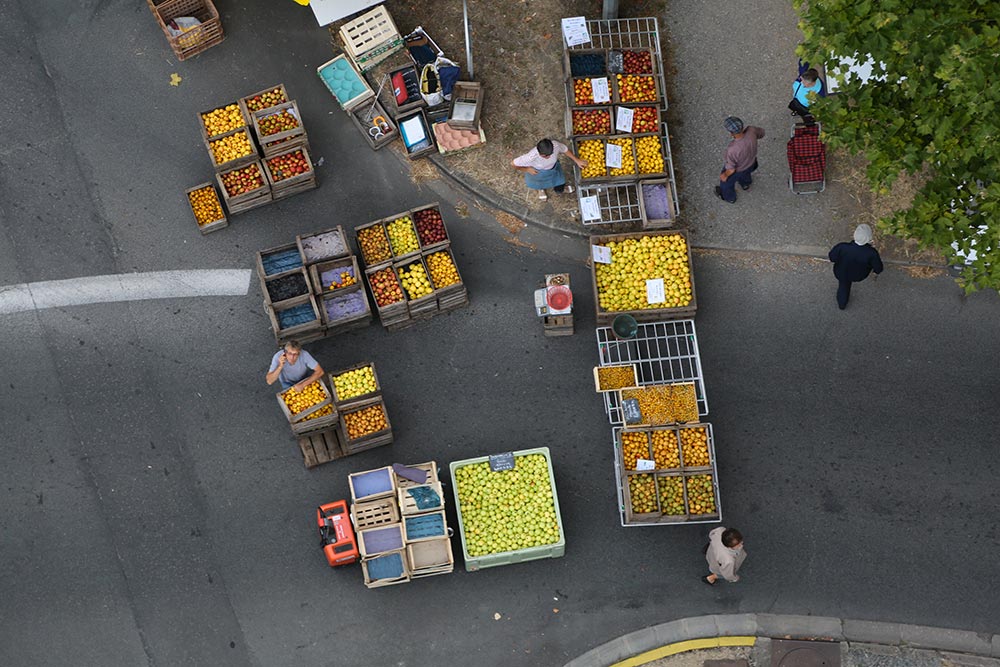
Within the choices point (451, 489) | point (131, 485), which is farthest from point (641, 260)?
point (131, 485)

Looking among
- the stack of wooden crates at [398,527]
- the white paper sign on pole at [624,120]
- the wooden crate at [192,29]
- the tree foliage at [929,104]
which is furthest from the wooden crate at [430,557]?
the wooden crate at [192,29]

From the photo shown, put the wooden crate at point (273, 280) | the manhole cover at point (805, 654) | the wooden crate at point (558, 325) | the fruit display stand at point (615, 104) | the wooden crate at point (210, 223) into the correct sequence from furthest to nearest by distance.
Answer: the fruit display stand at point (615, 104) < the wooden crate at point (210, 223) < the wooden crate at point (558, 325) < the wooden crate at point (273, 280) < the manhole cover at point (805, 654)

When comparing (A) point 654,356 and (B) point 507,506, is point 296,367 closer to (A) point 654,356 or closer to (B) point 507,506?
(B) point 507,506

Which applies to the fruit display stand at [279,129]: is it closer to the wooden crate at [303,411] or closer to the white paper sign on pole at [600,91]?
the wooden crate at [303,411]

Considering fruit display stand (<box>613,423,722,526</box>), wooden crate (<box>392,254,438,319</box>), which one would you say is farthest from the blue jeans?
wooden crate (<box>392,254,438,319</box>)

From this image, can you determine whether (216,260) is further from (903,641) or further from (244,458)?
(903,641)
